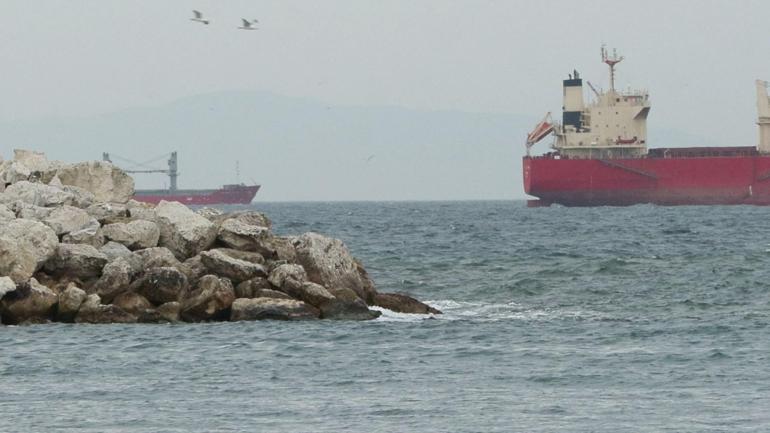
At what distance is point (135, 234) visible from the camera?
2142 cm

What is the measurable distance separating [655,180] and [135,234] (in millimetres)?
62113

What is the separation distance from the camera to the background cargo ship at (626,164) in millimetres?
78188

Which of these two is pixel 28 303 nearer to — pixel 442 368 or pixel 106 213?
pixel 106 213

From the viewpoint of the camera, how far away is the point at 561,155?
8531cm

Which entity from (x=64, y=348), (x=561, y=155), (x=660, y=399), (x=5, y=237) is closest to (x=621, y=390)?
(x=660, y=399)

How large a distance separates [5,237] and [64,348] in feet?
11.5

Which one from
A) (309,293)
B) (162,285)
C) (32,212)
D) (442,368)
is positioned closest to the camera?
(442,368)

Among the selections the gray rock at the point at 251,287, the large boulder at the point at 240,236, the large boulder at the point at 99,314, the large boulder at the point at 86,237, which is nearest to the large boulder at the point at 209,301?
the gray rock at the point at 251,287

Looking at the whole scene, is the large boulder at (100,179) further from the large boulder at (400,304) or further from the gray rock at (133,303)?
the large boulder at (400,304)

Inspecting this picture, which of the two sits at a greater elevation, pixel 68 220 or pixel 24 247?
pixel 68 220

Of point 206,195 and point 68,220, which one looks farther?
point 206,195

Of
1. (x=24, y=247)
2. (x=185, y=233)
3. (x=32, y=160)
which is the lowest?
(x=24, y=247)

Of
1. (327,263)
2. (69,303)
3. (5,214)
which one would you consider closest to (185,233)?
(327,263)

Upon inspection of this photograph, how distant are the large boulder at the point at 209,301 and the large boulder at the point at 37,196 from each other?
4.32 m
